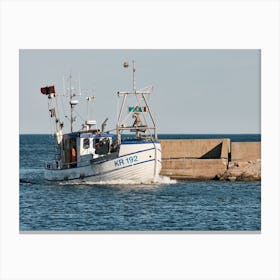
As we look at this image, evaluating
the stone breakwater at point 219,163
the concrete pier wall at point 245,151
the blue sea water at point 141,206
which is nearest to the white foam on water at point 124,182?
the blue sea water at point 141,206

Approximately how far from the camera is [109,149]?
37.3 meters

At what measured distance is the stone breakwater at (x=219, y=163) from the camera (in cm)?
4122

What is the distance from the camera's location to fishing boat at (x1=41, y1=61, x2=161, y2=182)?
117 ft

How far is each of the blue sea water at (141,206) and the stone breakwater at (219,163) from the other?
0.99m

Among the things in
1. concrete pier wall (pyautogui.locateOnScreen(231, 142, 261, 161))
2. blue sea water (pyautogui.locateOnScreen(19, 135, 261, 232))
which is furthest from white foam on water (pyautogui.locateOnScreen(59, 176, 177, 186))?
concrete pier wall (pyautogui.locateOnScreen(231, 142, 261, 161))

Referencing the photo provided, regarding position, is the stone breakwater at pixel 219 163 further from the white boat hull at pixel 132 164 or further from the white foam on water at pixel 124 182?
Answer: the white boat hull at pixel 132 164

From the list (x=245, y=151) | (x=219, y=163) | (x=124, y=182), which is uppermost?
(x=245, y=151)

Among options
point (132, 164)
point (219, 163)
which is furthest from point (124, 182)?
point (219, 163)

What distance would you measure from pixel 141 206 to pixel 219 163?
11.3 meters

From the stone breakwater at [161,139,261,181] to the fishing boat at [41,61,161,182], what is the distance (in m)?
3.28

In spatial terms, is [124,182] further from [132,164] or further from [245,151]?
[245,151]

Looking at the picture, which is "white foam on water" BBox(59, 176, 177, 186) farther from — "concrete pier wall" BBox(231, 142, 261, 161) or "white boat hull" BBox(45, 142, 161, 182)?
"concrete pier wall" BBox(231, 142, 261, 161)
